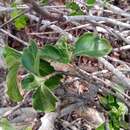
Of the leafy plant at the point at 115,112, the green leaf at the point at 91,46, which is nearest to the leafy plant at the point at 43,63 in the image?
the green leaf at the point at 91,46

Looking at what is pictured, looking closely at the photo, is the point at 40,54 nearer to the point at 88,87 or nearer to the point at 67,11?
the point at 88,87

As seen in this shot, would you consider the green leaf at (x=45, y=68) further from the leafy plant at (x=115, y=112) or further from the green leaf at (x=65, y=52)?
the leafy plant at (x=115, y=112)

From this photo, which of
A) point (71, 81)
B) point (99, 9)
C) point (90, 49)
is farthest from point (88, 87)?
point (99, 9)

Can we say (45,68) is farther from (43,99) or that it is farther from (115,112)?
(115,112)

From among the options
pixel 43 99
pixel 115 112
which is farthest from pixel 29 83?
pixel 115 112

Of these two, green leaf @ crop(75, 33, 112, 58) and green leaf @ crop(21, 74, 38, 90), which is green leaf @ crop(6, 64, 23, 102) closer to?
green leaf @ crop(21, 74, 38, 90)

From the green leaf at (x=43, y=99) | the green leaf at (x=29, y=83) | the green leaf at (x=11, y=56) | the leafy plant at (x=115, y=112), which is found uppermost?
the green leaf at (x=11, y=56)
